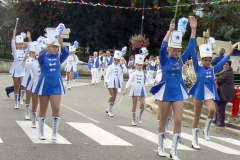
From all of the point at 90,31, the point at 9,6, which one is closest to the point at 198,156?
the point at 90,31

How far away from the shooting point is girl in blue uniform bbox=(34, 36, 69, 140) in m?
10.1

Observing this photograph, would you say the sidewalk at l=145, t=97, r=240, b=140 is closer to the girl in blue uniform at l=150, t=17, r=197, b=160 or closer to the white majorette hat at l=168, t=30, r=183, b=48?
the girl in blue uniform at l=150, t=17, r=197, b=160

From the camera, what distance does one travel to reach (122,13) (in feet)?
164

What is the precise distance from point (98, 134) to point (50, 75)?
2.09 m

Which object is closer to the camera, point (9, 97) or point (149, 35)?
point (9, 97)

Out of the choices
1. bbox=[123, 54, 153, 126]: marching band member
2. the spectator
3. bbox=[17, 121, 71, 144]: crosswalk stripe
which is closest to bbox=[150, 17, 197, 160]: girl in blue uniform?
bbox=[17, 121, 71, 144]: crosswalk stripe

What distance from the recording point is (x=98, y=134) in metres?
11.6

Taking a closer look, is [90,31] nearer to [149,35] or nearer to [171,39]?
[149,35]

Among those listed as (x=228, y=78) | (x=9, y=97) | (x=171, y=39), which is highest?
(x=171, y=39)

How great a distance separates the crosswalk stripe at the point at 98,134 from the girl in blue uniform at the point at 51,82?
115cm

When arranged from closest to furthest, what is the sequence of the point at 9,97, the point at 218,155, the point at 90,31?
1. the point at 218,155
2. the point at 9,97
3. the point at 90,31

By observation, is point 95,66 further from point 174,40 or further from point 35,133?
point 174,40

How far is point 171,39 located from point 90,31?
130 ft

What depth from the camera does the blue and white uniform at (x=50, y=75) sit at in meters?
10.1
